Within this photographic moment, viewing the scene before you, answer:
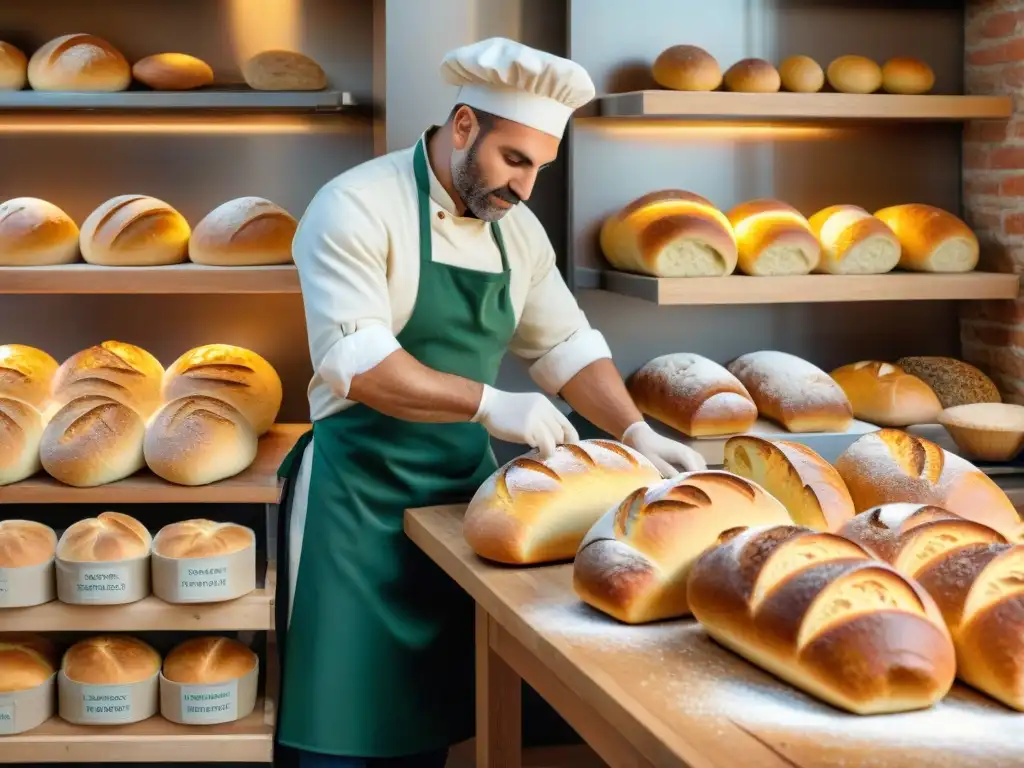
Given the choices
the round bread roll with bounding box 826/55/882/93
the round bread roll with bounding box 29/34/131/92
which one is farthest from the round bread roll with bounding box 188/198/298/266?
the round bread roll with bounding box 826/55/882/93

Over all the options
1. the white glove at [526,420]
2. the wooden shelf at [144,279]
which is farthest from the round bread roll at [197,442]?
the white glove at [526,420]

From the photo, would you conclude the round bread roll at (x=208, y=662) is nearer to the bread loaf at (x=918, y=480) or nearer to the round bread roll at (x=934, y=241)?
the bread loaf at (x=918, y=480)

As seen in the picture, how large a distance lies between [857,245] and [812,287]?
6.3 inches

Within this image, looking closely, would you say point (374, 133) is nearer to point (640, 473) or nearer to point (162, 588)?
point (162, 588)

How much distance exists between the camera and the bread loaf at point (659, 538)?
133cm

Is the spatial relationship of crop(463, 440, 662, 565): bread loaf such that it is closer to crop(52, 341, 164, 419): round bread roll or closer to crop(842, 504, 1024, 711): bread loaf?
crop(842, 504, 1024, 711): bread loaf

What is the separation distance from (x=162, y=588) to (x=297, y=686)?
1.74 ft

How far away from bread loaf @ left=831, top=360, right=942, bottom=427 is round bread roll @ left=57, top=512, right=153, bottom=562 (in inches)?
64.9

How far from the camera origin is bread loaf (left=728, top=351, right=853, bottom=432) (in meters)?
2.66

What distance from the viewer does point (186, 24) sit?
113 inches

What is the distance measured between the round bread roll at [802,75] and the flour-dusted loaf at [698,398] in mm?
681

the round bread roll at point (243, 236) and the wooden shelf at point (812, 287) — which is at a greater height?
the round bread roll at point (243, 236)

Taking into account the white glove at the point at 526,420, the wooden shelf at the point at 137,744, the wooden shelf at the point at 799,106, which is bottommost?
the wooden shelf at the point at 137,744

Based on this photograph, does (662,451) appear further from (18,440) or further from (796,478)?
(18,440)
